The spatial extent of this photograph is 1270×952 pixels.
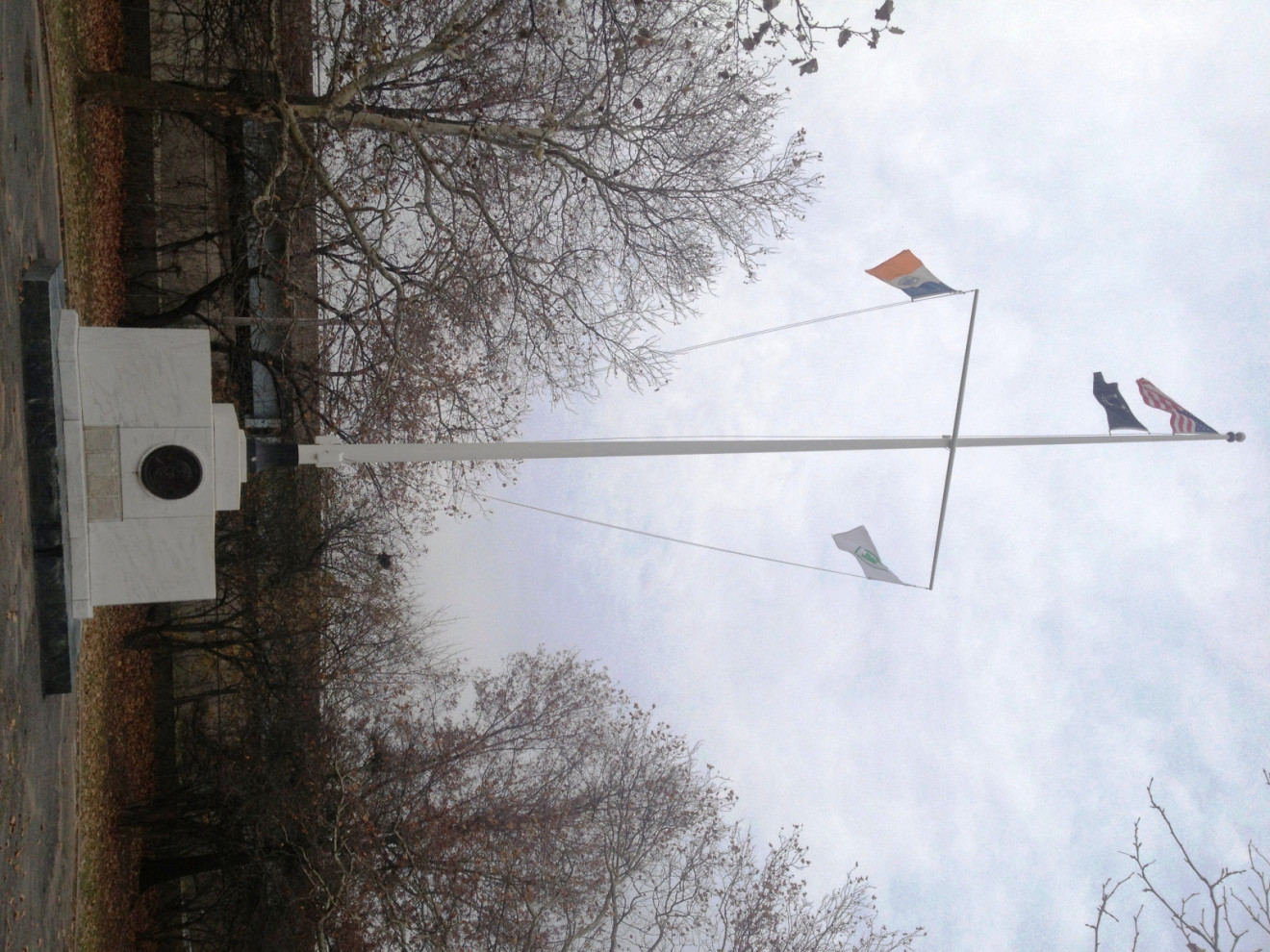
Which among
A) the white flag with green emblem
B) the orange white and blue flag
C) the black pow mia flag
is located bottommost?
the white flag with green emblem

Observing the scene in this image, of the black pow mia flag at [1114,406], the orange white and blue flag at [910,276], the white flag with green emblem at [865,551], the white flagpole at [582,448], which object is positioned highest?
the orange white and blue flag at [910,276]

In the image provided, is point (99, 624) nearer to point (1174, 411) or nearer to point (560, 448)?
point (560, 448)

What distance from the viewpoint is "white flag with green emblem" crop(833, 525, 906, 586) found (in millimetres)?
10359

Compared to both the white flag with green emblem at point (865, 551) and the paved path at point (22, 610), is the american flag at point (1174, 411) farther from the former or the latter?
the paved path at point (22, 610)

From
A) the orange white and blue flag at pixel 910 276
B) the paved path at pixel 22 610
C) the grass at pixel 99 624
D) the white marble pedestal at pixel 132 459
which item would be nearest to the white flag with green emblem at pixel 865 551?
the orange white and blue flag at pixel 910 276

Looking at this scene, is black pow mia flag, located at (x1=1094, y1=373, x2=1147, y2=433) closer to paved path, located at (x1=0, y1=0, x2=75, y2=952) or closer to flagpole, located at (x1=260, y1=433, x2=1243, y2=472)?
flagpole, located at (x1=260, y1=433, x2=1243, y2=472)

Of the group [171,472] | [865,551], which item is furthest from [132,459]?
[865,551]

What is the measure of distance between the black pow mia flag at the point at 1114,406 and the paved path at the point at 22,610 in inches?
459

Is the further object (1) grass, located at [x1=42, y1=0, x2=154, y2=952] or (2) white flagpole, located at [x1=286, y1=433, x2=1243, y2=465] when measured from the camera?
(1) grass, located at [x1=42, y1=0, x2=154, y2=952]

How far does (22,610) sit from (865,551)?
8.64 metres

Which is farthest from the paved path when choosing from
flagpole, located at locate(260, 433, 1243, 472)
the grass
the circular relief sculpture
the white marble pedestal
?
flagpole, located at locate(260, 433, 1243, 472)

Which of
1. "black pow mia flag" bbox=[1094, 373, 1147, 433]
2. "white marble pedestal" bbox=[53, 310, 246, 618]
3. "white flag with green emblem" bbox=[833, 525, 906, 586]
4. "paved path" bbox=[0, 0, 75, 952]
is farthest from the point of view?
"black pow mia flag" bbox=[1094, 373, 1147, 433]

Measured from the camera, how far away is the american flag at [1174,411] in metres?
11.1

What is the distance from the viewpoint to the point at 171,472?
802 cm
